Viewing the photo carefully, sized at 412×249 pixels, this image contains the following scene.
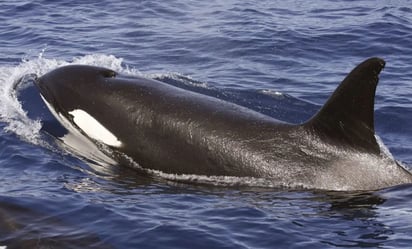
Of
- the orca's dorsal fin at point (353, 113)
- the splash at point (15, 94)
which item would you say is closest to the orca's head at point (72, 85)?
the splash at point (15, 94)

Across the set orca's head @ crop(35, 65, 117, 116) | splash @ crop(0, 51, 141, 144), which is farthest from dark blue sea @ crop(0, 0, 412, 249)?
orca's head @ crop(35, 65, 117, 116)

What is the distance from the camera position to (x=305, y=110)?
16.2m

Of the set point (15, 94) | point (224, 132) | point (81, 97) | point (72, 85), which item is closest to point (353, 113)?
point (224, 132)

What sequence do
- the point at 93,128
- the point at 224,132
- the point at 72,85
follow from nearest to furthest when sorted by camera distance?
the point at 224,132
the point at 93,128
the point at 72,85

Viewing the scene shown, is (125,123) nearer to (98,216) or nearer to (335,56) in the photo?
(98,216)

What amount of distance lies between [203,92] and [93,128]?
3.77 m

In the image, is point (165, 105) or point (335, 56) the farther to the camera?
point (335, 56)

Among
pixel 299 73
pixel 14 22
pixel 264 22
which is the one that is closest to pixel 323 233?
pixel 299 73

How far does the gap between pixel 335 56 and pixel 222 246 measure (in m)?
11.9

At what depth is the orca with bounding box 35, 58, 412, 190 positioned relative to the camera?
36.7 ft

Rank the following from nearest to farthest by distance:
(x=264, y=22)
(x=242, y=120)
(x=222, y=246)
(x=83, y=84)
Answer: (x=222, y=246) → (x=242, y=120) → (x=83, y=84) → (x=264, y=22)

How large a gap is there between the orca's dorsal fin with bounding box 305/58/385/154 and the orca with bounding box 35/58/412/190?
12 mm

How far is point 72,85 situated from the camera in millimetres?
13531

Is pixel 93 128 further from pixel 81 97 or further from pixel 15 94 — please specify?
pixel 15 94
